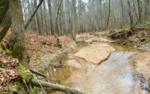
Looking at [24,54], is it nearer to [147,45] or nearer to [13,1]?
[13,1]

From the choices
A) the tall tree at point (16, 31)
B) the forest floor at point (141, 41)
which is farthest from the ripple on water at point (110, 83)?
the forest floor at point (141, 41)

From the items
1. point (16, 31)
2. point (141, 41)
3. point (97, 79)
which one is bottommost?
point (97, 79)

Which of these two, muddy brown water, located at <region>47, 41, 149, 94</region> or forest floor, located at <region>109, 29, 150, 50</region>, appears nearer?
muddy brown water, located at <region>47, 41, 149, 94</region>

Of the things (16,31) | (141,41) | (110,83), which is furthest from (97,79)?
(141,41)

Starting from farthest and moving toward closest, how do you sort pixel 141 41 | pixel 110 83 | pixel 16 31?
1. pixel 141 41
2. pixel 110 83
3. pixel 16 31

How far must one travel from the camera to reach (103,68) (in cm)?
687

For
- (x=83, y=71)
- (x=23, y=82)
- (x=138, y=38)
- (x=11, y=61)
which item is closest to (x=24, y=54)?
(x=11, y=61)

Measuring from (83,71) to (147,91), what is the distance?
3.38 meters

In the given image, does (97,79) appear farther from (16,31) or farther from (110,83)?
(16,31)

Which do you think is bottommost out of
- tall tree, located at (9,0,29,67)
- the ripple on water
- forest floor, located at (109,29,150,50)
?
the ripple on water

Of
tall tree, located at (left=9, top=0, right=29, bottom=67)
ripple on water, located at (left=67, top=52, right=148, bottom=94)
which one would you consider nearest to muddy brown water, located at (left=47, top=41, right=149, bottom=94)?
ripple on water, located at (left=67, top=52, right=148, bottom=94)

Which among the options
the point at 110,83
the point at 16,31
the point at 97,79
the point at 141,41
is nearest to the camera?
the point at 16,31

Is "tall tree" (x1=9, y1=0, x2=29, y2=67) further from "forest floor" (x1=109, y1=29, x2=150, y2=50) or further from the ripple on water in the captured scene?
"forest floor" (x1=109, y1=29, x2=150, y2=50)

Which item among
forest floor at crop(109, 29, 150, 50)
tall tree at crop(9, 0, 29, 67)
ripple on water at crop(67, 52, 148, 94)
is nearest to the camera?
tall tree at crop(9, 0, 29, 67)
